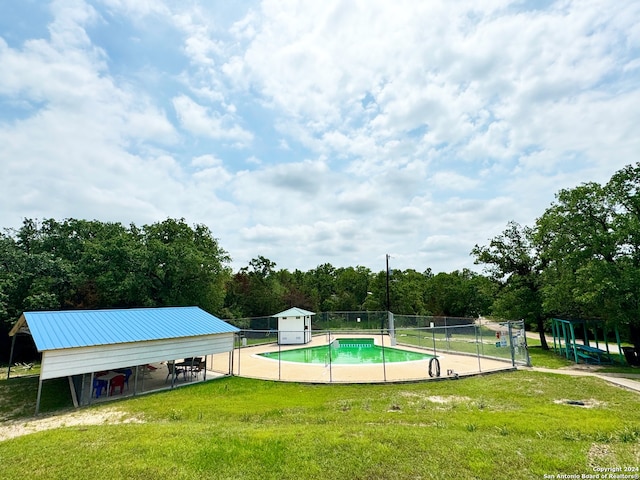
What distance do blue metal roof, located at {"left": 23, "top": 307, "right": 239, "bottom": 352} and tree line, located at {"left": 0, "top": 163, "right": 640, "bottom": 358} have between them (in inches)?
384

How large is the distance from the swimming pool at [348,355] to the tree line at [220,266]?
8.37 m

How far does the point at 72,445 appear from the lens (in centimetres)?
677

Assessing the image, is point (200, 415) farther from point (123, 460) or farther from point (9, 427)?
point (9, 427)

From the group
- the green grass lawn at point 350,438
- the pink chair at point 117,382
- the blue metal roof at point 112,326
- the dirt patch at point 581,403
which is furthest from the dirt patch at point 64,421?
the dirt patch at point 581,403

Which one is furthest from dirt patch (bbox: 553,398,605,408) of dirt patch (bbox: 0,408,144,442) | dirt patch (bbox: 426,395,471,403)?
dirt patch (bbox: 0,408,144,442)

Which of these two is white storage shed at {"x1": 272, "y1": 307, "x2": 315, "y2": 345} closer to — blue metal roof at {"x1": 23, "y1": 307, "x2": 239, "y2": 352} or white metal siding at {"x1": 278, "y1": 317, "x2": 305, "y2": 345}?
white metal siding at {"x1": 278, "y1": 317, "x2": 305, "y2": 345}

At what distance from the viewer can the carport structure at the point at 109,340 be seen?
36.0 ft

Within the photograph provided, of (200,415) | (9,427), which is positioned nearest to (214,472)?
(200,415)

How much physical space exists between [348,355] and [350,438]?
1721 cm

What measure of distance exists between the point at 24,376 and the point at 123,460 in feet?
48.0

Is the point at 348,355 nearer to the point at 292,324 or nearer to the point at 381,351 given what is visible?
the point at 381,351

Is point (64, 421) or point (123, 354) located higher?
point (123, 354)

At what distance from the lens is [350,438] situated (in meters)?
6.58

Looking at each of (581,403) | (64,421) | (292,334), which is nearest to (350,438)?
(581,403)
